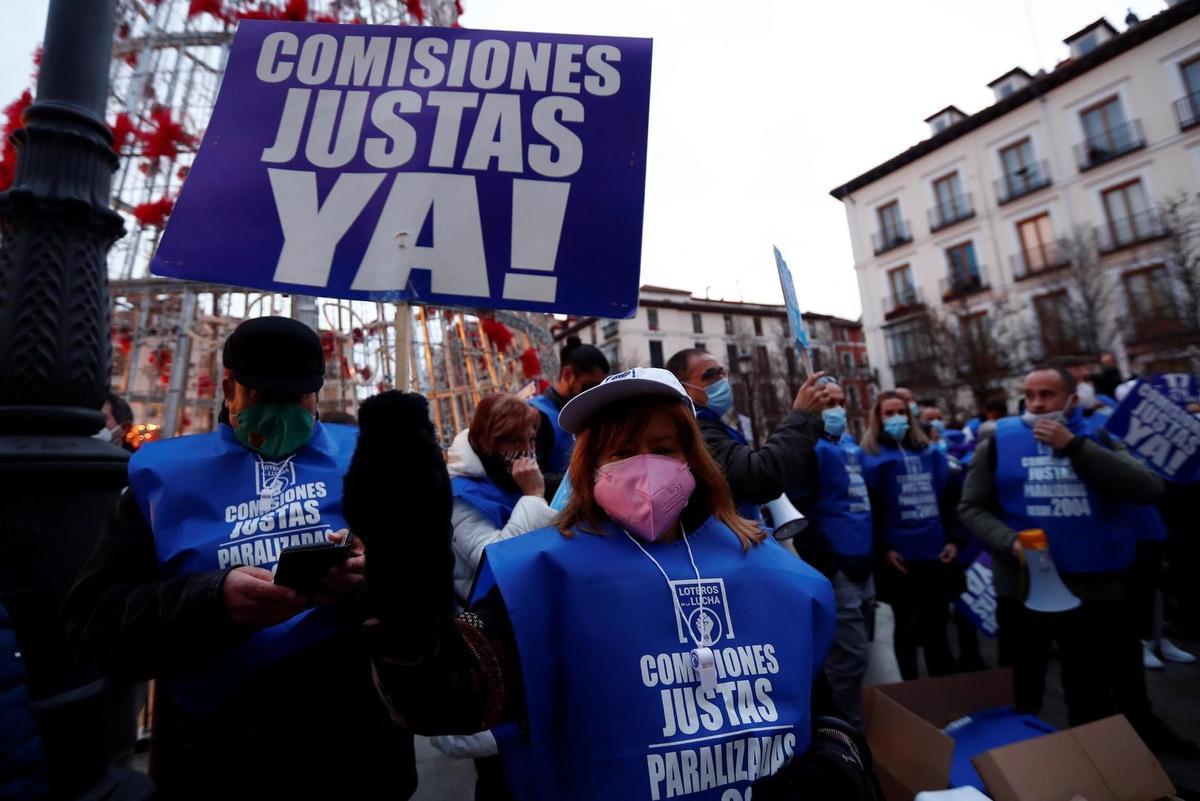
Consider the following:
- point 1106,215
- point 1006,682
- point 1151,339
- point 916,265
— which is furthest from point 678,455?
point 916,265

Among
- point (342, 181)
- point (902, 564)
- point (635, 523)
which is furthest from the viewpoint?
point (902, 564)

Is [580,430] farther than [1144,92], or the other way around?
[1144,92]

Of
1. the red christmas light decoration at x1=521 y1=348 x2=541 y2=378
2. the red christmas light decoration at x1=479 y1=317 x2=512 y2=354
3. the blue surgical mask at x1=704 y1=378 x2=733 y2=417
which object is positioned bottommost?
the blue surgical mask at x1=704 y1=378 x2=733 y2=417

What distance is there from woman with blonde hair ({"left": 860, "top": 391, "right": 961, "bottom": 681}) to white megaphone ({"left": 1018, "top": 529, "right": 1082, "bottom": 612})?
937 millimetres

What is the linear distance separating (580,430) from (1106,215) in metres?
29.8

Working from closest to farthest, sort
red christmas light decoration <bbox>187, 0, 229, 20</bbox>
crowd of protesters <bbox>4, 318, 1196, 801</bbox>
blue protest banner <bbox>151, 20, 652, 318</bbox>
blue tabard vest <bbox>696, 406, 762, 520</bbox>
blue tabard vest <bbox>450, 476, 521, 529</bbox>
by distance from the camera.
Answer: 1. crowd of protesters <bbox>4, 318, 1196, 801</bbox>
2. blue protest banner <bbox>151, 20, 652, 318</bbox>
3. blue tabard vest <bbox>450, 476, 521, 529</bbox>
4. blue tabard vest <bbox>696, 406, 762, 520</bbox>
5. red christmas light decoration <bbox>187, 0, 229, 20</bbox>

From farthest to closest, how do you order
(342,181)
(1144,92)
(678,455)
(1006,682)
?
1. (1144,92)
2. (1006,682)
3. (342,181)
4. (678,455)

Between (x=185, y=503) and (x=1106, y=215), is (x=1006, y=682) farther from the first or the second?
(x=1106, y=215)

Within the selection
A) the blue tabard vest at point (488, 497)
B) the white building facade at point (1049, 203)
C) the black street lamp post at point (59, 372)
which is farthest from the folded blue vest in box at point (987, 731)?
the white building facade at point (1049, 203)

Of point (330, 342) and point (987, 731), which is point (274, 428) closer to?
point (987, 731)

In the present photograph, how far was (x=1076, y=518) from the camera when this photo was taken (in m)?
3.12

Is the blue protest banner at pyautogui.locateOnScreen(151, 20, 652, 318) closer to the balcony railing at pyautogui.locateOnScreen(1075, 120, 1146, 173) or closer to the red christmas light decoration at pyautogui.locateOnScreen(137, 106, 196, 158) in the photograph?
the red christmas light decoration at pyautogui.locateOnScreen(137, 106, 196, 158)

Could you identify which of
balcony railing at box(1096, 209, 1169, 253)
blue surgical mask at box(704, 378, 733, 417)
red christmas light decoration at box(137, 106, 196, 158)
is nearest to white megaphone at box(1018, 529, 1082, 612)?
blue surgical mask at box(704, 378, 733, 417)

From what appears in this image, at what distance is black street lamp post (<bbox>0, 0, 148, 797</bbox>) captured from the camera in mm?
2020
